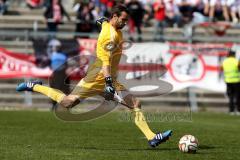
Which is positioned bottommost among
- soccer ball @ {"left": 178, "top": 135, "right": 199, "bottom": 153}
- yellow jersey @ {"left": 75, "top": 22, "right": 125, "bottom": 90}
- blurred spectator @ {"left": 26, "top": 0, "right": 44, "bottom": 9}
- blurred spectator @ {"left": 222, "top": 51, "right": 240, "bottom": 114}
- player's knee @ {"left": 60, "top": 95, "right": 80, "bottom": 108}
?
blurred spectator @ {"left": 222, "top": 51, "right": 240, "bottom": 114}

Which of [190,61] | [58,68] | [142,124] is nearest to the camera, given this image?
[142,124]

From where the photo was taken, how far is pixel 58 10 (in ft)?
89.5

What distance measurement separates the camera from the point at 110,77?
11703 mm

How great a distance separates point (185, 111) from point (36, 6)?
963cm

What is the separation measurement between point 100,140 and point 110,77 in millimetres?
2073

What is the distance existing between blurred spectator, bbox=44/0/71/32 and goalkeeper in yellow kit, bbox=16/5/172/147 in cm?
1446

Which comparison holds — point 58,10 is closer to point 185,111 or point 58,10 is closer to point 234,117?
point 185,111

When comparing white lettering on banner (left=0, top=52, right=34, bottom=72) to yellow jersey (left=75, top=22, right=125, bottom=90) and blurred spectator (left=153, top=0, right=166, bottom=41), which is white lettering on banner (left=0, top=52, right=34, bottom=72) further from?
yellow jersey (left=75, top=22, right=125, bottom=90)

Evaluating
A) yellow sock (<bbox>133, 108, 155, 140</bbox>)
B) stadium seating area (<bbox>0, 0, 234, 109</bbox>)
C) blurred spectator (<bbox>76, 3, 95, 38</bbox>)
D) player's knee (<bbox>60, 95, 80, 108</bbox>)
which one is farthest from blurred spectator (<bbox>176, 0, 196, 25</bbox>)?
yellow sock (<bbox>133, 108, 155, 140</bbox>)

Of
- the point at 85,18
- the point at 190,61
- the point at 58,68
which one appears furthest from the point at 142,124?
the point at 85,18

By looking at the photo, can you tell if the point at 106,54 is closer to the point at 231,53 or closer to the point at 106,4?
the point at 231,53

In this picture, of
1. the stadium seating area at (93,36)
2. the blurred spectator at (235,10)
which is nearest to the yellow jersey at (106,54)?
the stadium seating area at (93,36)

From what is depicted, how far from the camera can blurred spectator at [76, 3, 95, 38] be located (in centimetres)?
2680

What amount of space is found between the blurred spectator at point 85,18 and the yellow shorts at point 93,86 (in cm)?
1414
